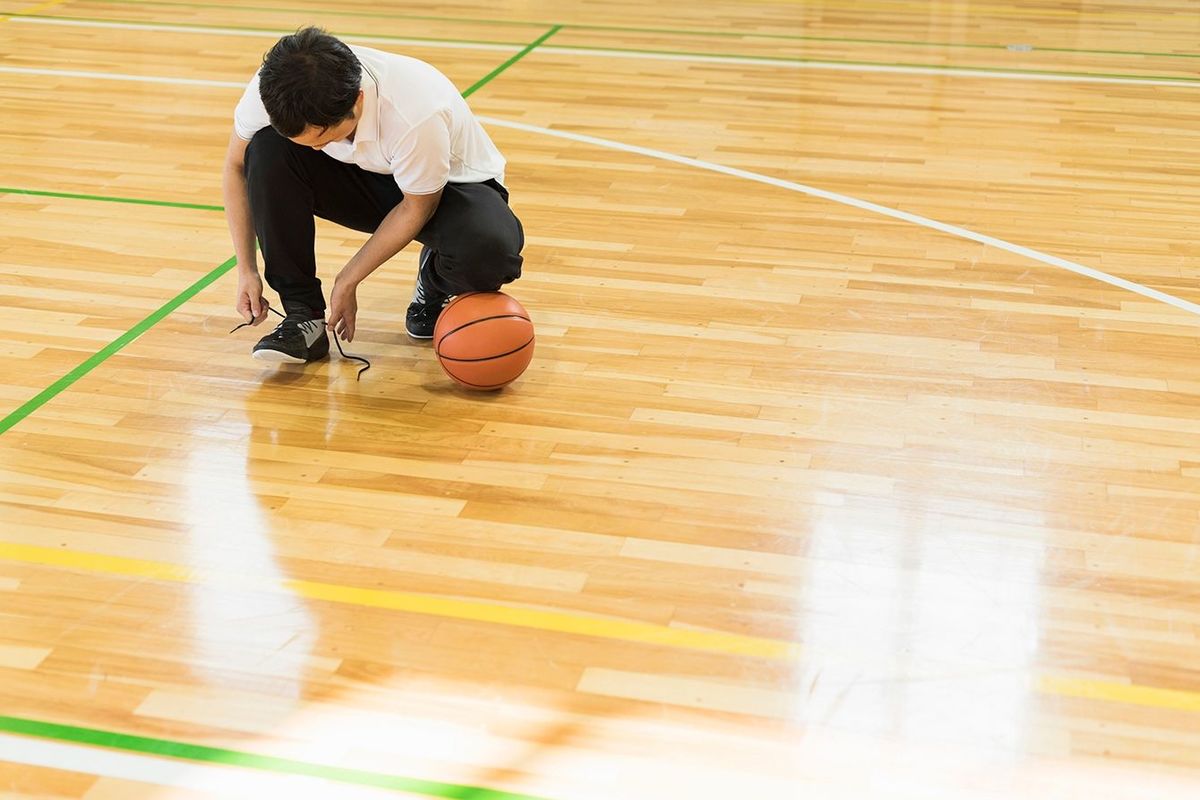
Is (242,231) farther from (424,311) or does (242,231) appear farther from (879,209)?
(879,209)

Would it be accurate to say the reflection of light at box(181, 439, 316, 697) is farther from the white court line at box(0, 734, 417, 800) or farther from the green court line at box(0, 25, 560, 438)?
the green court line at box(0, 25, 560, 438)

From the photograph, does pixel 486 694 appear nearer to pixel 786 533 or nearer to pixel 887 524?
pixel 786 533

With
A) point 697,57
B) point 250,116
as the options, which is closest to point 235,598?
point 250,116

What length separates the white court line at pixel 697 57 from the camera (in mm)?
6062

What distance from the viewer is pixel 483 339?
3.08 meters

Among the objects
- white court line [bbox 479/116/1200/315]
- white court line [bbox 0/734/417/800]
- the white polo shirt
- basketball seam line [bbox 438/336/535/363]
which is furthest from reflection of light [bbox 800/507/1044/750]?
white court line [bbox 479/116/1200/315]

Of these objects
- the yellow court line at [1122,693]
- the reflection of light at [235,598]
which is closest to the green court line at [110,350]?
the reflection of light at [235,598]

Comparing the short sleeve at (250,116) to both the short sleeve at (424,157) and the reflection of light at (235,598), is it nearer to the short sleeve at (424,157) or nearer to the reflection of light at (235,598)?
the short sleeve at (424,157)

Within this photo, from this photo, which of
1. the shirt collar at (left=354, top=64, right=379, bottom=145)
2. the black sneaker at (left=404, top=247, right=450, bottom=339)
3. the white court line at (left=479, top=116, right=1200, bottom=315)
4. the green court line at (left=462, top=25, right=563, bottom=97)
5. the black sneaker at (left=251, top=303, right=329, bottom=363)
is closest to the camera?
the shirt collar at (left=354, top=64, right=379, bottom=145)

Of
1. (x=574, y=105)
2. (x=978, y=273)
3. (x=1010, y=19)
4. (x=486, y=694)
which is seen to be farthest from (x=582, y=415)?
(x=1010, y=19)

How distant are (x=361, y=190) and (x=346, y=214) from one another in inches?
3.5

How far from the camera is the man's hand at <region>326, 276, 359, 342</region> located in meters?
3.05

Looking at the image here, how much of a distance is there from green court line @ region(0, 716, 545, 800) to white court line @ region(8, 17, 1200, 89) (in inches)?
195

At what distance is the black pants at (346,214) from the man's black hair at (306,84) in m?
0.43
